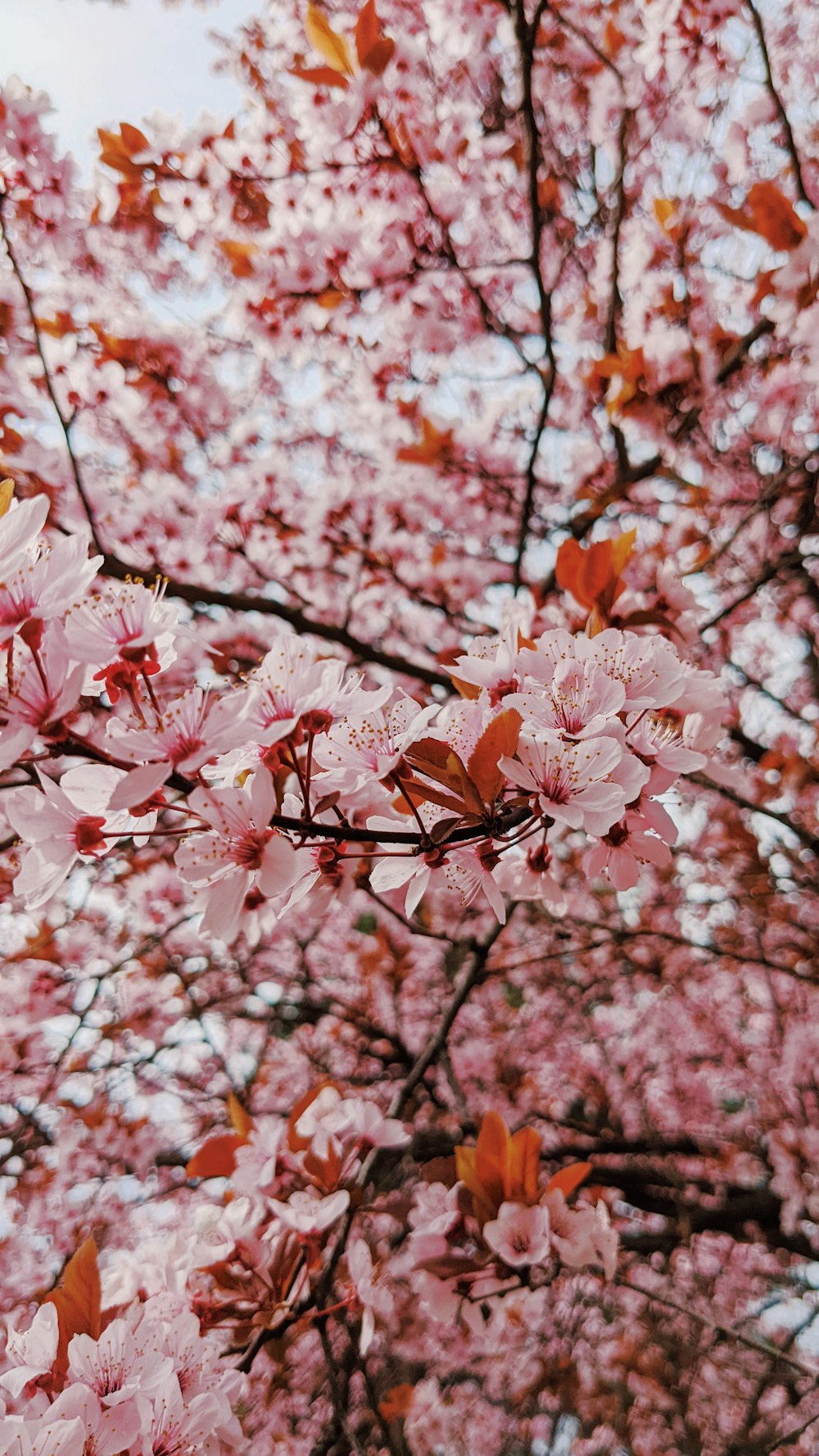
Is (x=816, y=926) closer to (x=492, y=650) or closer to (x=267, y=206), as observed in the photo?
(x=492, y=650)

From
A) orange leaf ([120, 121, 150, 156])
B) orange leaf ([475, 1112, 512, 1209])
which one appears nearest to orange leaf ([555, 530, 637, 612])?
orange leaf ([475, 1112, 512, 1209])

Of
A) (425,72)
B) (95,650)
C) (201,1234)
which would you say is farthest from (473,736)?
(425,72)

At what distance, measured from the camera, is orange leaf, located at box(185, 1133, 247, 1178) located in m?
1.52

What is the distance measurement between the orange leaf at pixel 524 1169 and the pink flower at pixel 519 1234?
1.4 inches

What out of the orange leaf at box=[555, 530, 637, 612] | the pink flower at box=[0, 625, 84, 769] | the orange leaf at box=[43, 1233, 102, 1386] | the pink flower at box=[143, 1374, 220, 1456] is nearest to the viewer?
the pink flower at box=[0, 625, 84, 769]

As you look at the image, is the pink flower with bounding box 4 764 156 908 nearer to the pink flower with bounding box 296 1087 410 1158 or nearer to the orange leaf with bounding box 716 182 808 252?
the pink flower with bounding box 296 1087 410 1158

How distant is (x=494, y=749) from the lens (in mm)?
765

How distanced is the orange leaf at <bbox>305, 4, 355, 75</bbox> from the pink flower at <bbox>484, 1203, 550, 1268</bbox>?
7.90 feet

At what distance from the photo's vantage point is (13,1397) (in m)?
0.93

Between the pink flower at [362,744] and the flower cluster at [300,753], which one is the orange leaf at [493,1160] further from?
the pink flower at [362,744]

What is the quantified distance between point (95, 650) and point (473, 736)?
0.39 metres

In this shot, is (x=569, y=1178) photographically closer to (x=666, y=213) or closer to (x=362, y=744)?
(x=362, y=744)

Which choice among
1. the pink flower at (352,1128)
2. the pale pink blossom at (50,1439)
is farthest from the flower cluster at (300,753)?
the pink flower at (352,1128)

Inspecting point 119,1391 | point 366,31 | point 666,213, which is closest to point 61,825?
point 119,1391
